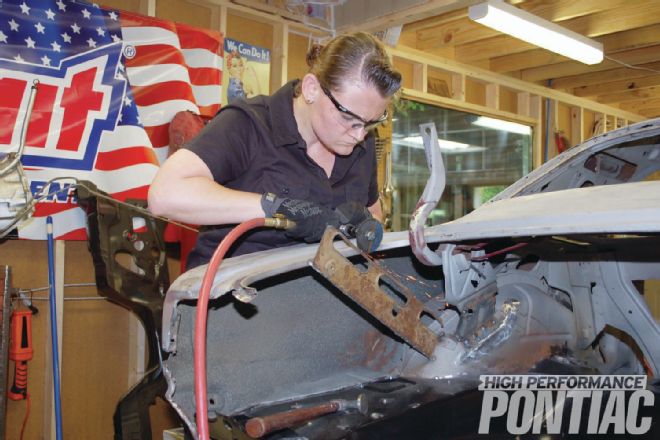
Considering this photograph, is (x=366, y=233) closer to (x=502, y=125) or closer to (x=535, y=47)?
(x=535, y=47)

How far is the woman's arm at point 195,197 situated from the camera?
1635 millimetres

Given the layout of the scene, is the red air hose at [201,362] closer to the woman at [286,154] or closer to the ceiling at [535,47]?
the woman at [286,154]

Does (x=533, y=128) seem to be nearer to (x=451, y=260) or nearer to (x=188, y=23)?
(x=188, y=23)

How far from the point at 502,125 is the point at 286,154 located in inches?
192

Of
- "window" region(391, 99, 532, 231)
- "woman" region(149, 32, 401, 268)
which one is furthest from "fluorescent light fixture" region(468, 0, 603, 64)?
"woman" region(149, 32, 401, 268)

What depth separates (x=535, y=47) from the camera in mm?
5641

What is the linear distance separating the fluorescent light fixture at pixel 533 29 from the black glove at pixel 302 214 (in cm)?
286

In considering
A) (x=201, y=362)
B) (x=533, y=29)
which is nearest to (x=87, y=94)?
(x=201, y=362)

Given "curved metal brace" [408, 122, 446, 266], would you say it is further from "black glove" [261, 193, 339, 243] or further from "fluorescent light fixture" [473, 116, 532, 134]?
"fluorescent light fixture" [473, 116, 532, 134]

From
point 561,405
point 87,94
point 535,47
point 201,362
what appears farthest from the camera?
point 535,47

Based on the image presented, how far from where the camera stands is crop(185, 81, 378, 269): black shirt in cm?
182

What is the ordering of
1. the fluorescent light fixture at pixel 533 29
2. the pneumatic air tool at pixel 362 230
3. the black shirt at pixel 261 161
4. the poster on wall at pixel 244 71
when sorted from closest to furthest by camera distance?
the pneumatic air tool at pixel 362 230 → the black shirt at pixel 261 161 → the fluorescent light fixture at pixel 533 29 → the poster on wall at pixel 244 71

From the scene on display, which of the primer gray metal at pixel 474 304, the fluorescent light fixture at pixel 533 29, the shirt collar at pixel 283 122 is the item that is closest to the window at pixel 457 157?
the fluorescent light fixture at pixel 533 29

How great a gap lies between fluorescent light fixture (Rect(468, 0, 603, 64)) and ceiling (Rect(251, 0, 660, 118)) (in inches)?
6.1
